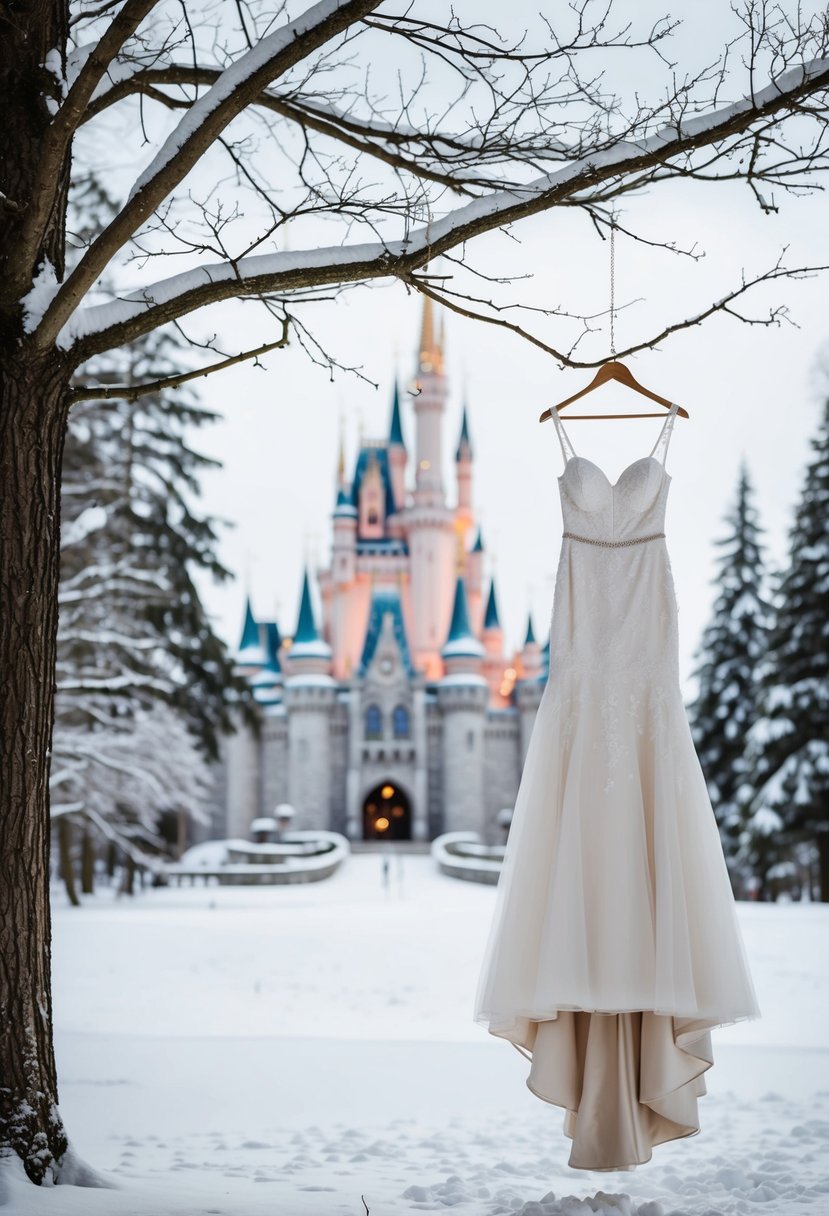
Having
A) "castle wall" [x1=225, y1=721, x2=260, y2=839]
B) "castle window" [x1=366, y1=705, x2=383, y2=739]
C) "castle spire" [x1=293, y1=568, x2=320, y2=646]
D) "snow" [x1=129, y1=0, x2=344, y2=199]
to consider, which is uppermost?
"castle spire" [x1=293, y1=568, x2=320, y2=646]

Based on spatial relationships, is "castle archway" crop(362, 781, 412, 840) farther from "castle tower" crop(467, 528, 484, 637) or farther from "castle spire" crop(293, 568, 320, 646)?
"castle tower" crop(467, 528, 484, 637)

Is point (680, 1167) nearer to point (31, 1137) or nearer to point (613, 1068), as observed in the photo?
point (613, 1068)

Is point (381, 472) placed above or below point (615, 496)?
above

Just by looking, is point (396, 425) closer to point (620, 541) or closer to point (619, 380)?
point (619, 380)

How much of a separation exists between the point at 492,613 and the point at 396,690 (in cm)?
730

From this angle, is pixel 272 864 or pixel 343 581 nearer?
pixel 272 864

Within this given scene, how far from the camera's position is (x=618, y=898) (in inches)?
143

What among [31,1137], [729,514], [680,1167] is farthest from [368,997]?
[729,514]

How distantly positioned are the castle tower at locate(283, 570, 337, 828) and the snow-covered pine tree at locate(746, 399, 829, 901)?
86.5 ft

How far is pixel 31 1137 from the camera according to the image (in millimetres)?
3674

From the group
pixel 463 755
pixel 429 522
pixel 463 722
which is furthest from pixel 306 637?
pixel 429 522

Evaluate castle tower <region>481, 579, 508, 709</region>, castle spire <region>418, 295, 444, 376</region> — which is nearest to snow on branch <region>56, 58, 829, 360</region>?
castle tower <region>481, 579, 508, 709</region>

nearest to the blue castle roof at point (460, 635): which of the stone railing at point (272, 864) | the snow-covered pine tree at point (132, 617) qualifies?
the stone railing at point (272, 864)

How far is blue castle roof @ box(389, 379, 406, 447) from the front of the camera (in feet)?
184
